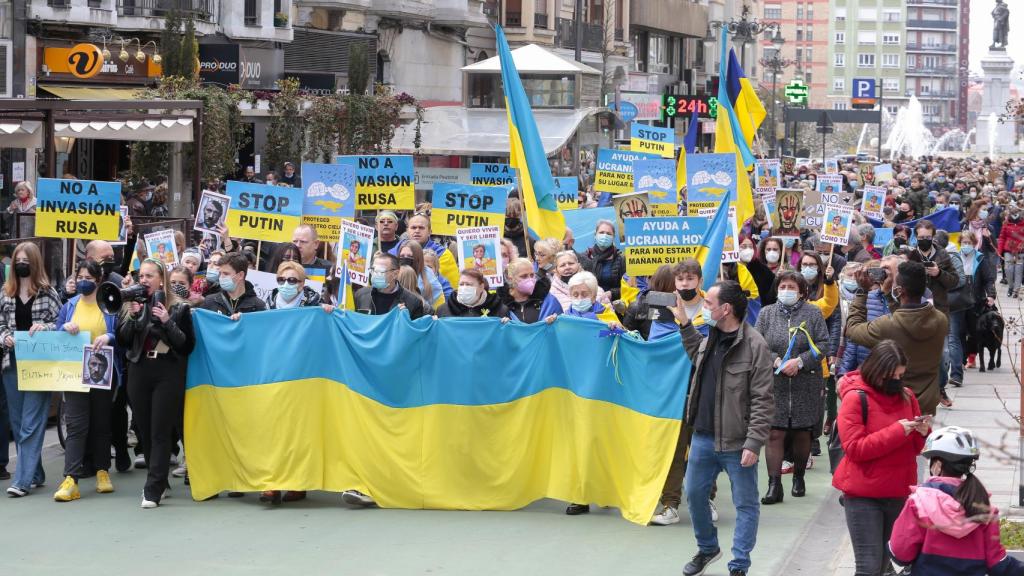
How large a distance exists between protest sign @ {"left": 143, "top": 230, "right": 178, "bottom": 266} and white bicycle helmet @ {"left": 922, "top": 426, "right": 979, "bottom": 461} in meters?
8.42

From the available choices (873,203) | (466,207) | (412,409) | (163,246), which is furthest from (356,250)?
(873,203)

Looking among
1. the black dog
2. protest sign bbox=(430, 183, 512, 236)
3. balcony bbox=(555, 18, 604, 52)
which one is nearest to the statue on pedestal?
balcony bbox=(555, 18, 604, 52)

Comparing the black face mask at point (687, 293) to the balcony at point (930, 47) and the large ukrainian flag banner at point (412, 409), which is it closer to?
the large ukrainian flag banner at point (412, 409)

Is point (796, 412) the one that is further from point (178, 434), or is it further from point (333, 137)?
point (333, 137)

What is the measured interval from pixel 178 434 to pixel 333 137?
18.4 m

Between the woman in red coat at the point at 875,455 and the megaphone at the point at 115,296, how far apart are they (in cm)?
484

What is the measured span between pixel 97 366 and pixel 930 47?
613 feet

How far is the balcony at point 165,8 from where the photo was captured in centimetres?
3428

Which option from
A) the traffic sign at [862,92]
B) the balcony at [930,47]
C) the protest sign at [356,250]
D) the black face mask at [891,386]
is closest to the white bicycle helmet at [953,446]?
the black face mask at [891,386]

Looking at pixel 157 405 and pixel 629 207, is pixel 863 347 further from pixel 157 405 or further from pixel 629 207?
pixel 629 207

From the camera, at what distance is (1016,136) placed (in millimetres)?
99312

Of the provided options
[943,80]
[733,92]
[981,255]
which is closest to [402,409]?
[981,255]

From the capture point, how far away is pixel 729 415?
28.2 feet

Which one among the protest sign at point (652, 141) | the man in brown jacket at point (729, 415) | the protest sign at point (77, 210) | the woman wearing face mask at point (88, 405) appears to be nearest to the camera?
the man in brown jacket at point (729, 415)
